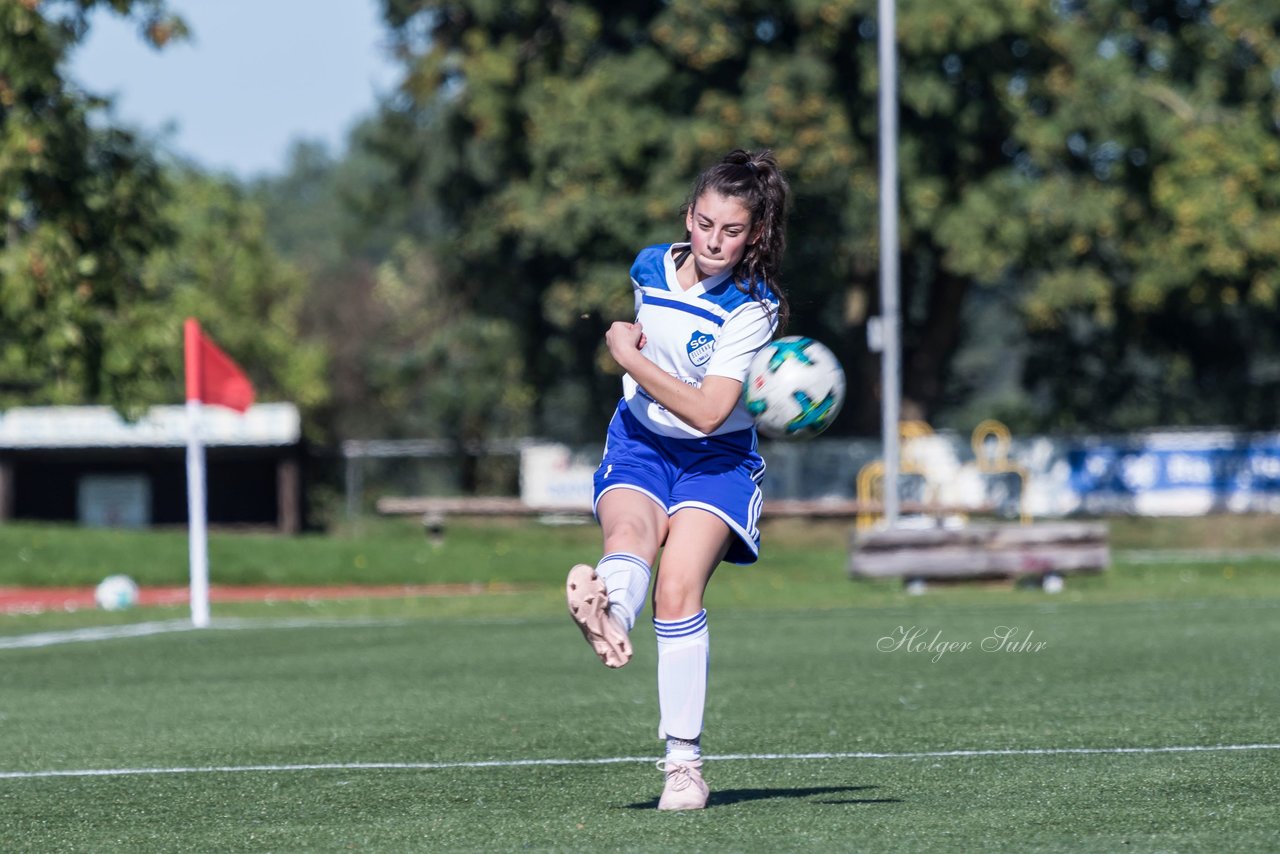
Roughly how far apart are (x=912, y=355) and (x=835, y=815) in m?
30.8

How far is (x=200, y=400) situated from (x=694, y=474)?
36.8ft

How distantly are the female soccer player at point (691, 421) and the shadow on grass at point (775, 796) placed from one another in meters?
0.17

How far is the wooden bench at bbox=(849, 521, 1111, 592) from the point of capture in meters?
20.2

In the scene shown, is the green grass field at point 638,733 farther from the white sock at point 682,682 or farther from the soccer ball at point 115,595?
the soccer ball at point 115,595

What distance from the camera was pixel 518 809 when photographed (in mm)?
5898

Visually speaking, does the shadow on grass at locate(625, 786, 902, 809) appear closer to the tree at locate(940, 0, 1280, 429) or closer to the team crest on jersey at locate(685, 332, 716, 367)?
the team crest on jersey at locate(685, 332, 716, 367)

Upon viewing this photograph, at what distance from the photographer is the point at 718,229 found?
5.63 m

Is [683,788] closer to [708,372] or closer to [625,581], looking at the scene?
[625,581]

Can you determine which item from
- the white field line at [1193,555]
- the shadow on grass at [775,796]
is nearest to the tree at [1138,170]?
the white field line at [1193,555]

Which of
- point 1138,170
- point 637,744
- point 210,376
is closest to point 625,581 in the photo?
point 637,744

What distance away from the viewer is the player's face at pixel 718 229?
563 centimetres

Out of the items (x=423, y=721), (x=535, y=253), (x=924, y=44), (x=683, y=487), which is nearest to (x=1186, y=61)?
(x=924, y=44)

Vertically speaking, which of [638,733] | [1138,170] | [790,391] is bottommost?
[638,733]

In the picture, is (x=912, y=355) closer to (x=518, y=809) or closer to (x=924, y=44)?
(x=924, y=44)
